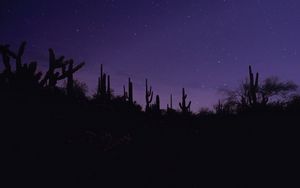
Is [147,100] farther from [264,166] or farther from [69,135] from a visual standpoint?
[69,135]

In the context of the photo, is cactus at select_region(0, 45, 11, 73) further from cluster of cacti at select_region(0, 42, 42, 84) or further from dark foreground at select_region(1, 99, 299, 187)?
dark foreground at select_region(1, 99, 299, 187)

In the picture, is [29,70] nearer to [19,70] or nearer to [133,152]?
[19,70]

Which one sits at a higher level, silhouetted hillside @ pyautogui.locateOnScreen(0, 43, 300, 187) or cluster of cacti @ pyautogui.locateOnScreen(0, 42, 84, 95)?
cluster of cacti @ pyautogui.locateOnScreen(0, 42, 84, 95)

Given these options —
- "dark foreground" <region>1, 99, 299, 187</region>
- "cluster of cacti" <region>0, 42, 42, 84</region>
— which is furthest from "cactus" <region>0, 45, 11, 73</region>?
"dark foreground" <region>1, 99, 299, 187</region>

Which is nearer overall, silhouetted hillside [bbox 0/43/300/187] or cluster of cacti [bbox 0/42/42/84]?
silhouetted hillside [bbox 0/43/300/187]

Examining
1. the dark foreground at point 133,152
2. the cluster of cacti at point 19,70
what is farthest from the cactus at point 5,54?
the dark foreground at point 133,152

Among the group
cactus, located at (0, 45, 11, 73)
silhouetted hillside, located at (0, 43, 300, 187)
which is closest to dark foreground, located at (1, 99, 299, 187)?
silhouetted hillside, located at (0, 43, 300, 187)

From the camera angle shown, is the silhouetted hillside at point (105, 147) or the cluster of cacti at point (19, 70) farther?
the cluster of cacti at point (19, 70)

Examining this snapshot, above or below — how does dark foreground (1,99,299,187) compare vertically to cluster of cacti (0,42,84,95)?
below

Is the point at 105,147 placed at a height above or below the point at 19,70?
below

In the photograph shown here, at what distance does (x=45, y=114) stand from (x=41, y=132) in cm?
62

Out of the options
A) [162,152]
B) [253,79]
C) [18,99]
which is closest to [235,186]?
[162,152]

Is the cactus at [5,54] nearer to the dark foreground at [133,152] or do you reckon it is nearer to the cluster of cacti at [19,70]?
the cluster of cacti at [19,70]

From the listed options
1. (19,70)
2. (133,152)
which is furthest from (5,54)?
(133,152)
